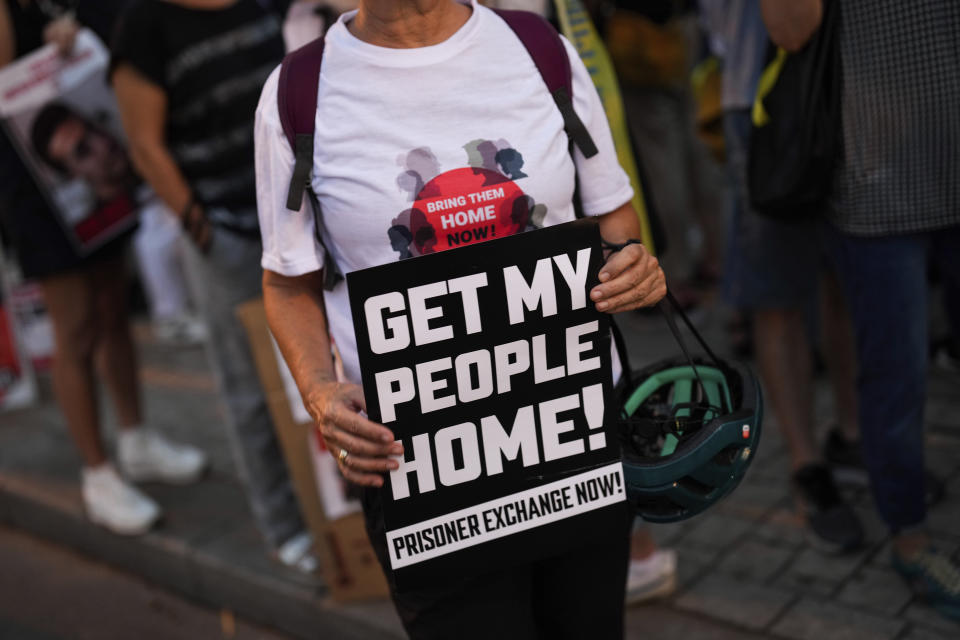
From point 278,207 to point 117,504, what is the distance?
9.29 ft

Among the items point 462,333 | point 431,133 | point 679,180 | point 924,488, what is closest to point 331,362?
point 462,333

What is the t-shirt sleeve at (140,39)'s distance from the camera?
3.17 metres

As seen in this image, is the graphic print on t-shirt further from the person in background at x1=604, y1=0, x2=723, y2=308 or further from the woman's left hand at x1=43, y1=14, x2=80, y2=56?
the person in background at x1=604, y1=0, x2=723, y2=308

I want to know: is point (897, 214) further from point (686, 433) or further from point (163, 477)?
point (163, 477)

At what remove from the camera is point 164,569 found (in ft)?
13.4

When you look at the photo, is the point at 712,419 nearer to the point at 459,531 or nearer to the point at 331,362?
the point at 459,531

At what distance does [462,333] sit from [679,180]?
14.1 feet

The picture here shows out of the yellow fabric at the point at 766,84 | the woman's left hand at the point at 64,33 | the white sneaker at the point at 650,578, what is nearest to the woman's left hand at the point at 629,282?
the yellow fabric at the point at 766,84

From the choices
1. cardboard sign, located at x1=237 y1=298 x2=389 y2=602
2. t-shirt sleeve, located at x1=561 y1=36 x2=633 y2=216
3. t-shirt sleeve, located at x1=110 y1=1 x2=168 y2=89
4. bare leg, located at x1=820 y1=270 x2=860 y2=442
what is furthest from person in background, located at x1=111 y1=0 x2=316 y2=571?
bare leg, located at x1=820 y1=270 x2=860 y2=442

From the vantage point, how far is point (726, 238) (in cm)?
351

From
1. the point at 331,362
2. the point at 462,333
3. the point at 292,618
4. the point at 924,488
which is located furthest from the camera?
the point at 292,618

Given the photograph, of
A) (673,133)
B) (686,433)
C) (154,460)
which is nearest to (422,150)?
(686,433)

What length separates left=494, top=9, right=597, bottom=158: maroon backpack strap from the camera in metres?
1.82

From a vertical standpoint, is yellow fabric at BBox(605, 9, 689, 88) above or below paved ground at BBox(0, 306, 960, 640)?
above
